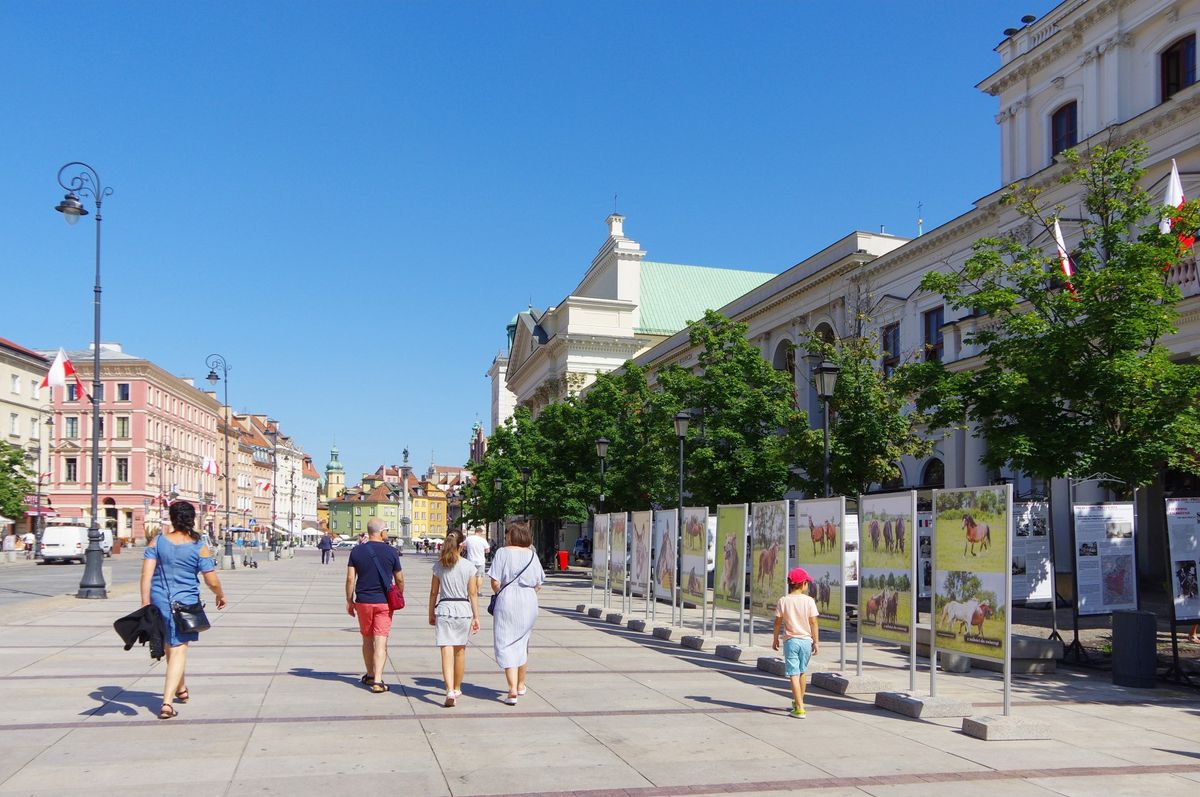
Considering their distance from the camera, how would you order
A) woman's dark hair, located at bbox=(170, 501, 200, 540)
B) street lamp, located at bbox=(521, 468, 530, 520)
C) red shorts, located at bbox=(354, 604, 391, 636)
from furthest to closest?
1. street lamp, located at bbox=(521, 468, 530, 520)
2. red shorts, located at bbox=(354, 604, 391, 636)
3. woman's dark hair, located at bbox=(170, 501, 200, 540)

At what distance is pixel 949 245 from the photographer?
37.4 m

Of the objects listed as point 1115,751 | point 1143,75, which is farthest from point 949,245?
point 1115,751

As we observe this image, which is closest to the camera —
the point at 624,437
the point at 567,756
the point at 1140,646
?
the point at 567,756

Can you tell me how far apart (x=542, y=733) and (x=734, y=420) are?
23372 millimetres

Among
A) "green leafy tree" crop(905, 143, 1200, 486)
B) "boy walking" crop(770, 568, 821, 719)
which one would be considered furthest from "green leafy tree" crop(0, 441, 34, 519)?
"boy walking" crop(770, 568, 821, 719)

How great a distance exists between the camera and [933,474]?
39.4m

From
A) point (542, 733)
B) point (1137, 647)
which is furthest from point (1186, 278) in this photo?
point (542, 733)

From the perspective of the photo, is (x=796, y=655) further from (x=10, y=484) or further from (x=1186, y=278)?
(x=10, y=484)

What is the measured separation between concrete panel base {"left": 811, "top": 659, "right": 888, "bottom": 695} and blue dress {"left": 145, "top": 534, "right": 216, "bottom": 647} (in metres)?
7.12

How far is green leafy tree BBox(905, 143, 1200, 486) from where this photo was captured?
53.5ft

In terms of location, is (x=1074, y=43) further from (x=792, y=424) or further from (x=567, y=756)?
(x=567, y=756)

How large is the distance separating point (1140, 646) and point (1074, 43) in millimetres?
22196

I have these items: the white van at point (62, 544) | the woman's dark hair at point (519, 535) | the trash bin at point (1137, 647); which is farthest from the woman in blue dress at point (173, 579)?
the white van at point (62, 544)

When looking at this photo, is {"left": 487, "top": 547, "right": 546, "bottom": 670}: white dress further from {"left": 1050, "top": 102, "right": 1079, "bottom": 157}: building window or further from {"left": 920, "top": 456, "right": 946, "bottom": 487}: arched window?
{"left": 920, "top": 456, "right": 946, "bottom": 487}: arched window
